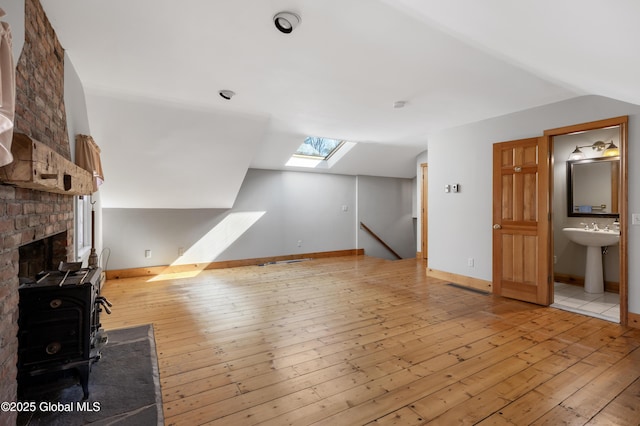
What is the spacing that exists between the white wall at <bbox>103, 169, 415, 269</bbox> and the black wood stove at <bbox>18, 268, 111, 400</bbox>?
11.8 ft

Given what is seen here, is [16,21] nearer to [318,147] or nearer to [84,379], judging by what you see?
[84,379]

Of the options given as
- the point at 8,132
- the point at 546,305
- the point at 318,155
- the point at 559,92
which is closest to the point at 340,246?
the point at 318,155

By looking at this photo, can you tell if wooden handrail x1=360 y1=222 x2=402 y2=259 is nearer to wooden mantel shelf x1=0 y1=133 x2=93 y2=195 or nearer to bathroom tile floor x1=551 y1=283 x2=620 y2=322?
bathroom tile floor x1=551 y1=283 x2=620 y2=322

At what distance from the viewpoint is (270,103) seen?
3.74 meters

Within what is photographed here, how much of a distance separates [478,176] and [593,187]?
1676mm

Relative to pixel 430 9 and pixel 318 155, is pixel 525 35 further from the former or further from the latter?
pixel 318 155

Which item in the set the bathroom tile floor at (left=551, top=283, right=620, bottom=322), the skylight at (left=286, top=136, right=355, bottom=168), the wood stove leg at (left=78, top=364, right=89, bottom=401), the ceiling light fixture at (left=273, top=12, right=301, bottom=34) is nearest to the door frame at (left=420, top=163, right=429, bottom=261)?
the skylight at (left=286, top=136, right=355, bottom=168)

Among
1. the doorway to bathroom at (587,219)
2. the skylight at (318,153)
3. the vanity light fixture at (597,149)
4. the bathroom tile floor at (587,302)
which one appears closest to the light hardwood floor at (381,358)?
the bathroom tile floor at (587,302)

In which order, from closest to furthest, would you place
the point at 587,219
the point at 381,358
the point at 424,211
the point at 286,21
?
the point at 286,21 < the point at 381,358 < the point at 587,219 < the point at 424,211

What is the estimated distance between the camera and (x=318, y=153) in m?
6.79

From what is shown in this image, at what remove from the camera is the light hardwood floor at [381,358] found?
181 cm

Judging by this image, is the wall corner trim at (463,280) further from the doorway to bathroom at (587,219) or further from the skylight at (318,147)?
the skylight at (318,147)

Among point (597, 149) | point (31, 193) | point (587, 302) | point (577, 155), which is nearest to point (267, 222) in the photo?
point (31, 193)

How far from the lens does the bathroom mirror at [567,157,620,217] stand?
4207 mm
